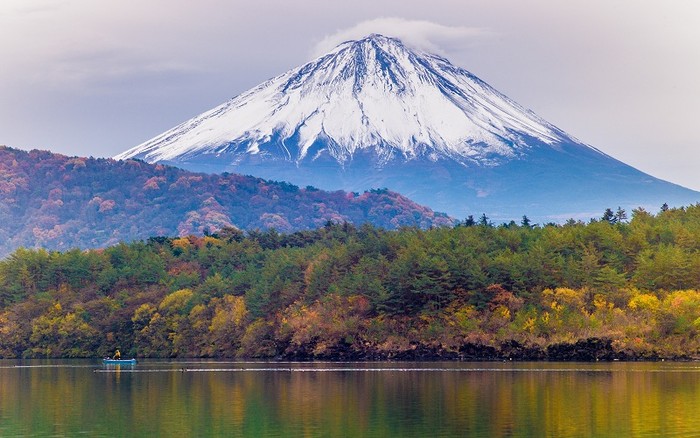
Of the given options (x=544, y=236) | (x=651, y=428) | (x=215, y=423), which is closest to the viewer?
(x=651, y=428)

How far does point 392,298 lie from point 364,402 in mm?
45111

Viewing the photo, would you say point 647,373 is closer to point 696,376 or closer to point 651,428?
point 696,376

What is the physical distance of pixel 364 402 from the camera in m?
54.6

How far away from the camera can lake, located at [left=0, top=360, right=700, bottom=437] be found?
44.8 metres

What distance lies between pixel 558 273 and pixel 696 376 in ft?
102

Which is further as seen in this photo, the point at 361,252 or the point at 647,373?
the point at 361,252

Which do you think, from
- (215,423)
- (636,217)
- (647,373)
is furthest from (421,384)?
(636,217)

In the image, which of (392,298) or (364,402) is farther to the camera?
(392,298)

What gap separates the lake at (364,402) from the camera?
44.8 m

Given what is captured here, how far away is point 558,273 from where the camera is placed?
97.9 m

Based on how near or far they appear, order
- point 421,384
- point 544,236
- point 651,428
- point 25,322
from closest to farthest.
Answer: point 651,428 < point 421,384 < point 544,236 < point 25,322

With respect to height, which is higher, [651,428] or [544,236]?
[544,236]

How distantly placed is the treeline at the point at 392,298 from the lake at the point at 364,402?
38.6 feet

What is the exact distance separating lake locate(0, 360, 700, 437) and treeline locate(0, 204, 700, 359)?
11.8 metres
